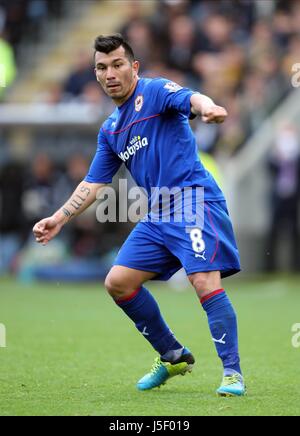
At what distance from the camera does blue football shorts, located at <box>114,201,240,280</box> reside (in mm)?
6715

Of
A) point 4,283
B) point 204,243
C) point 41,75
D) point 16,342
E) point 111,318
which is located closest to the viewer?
point 204,243

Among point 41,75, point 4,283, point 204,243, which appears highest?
point 41,75

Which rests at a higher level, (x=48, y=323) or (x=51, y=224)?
(x=51, y=224)

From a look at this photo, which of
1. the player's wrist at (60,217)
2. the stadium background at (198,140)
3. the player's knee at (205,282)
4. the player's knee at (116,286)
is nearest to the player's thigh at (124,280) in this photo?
the player's knee at (116,286)

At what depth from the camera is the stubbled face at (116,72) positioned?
22.5ft

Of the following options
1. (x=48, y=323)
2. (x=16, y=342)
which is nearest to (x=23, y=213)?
(x=48, y=323)

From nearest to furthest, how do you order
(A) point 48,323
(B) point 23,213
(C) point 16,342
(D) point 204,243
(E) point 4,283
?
1. (D) point 204,243
2. (C) point 16,342
3. (A) point 48,323
4. (E) point 4,283
5. (B) point 23,213

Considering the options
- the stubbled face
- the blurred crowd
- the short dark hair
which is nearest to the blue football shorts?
the stubbled face

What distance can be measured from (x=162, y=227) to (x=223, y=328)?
2.61ft

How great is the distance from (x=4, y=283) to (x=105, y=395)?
32.4 feet

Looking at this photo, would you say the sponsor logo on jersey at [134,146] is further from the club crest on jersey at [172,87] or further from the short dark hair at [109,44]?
the short dark hair at [109,44]

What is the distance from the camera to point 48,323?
11.2 metres

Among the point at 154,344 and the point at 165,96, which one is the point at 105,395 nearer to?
the point at 154,344

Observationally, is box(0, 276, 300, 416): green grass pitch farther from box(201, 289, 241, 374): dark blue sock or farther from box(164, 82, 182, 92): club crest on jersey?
box(164, 82, 182, 92): club crest on jersey
